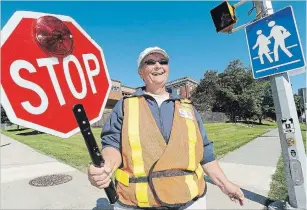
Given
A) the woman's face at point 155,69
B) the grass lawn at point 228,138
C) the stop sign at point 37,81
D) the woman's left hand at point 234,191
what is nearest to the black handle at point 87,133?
the stop sign at point 37,81

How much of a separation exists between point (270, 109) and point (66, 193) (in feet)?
191

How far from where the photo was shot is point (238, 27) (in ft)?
15.2

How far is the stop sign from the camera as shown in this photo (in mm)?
841

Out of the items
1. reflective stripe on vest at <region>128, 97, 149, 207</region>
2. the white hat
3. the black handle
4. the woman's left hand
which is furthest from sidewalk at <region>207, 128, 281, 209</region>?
the black handle

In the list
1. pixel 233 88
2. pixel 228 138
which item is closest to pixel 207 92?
pixel 233 88

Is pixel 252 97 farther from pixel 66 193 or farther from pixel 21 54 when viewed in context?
pixel 21 54

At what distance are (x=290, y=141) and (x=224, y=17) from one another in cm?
256

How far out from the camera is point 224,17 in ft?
16.1

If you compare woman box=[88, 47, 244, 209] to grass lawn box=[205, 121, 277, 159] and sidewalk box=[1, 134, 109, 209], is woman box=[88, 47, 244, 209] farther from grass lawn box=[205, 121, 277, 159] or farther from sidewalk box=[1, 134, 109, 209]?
grass lawn box=[205, 121, 277, 159]

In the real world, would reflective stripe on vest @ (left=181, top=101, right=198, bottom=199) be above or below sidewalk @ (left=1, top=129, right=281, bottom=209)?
above

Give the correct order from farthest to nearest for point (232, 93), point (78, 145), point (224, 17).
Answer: point (232, 93)
point (78, 145)
point (224, 17)

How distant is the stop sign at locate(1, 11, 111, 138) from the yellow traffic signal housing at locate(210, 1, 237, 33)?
14.2 feet

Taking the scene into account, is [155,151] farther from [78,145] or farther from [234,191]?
[78,145]

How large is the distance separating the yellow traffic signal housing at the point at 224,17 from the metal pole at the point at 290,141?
2.64ft
